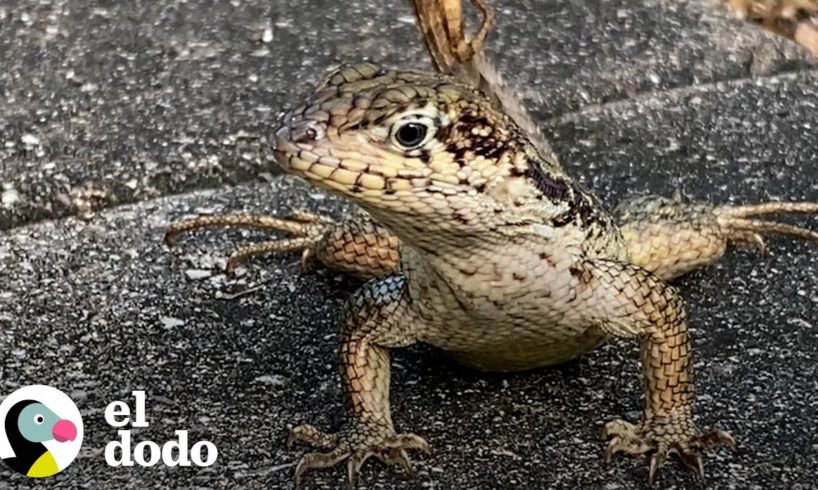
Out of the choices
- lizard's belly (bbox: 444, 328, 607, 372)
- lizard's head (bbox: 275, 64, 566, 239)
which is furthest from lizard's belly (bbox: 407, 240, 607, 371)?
lizard's head (bbox: 275, 64, 566, 239)

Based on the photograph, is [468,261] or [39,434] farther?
[39,434]

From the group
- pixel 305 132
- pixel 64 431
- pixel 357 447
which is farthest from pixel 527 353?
pixel 64 431

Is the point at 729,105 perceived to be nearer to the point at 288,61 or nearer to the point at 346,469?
the point at 288,61

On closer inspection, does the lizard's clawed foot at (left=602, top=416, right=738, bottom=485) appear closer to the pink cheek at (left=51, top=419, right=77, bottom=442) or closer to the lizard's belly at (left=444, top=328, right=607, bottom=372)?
the lizard's belly at (left=444, top=328, right=607, bottom=372)

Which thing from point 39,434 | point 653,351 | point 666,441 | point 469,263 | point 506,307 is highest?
point 469,263

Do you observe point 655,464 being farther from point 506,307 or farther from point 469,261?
point 469,261

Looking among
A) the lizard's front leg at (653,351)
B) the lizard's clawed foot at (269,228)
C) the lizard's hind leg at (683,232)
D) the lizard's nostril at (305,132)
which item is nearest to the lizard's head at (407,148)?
the lizard's nostril at (305,132)

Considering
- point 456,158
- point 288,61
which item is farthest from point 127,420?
point 288,61
